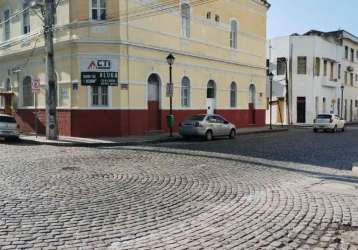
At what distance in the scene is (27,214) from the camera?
22.4 ft

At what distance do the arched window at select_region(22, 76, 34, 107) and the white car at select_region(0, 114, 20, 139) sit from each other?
19.8 feet

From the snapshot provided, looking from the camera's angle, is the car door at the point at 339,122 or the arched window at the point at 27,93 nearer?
the arched window at the point at 27,93

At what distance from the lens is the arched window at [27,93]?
2641cm

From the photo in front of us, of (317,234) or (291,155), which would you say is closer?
(317,234)

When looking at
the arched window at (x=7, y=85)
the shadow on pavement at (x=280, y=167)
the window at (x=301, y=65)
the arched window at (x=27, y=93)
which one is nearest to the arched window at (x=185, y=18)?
the arched window at (x=27, y=93)

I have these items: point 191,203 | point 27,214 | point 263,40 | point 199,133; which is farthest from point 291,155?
point 263,40

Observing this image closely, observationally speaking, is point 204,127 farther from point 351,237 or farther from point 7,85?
point 351,237

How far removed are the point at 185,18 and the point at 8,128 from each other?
44.4 feet

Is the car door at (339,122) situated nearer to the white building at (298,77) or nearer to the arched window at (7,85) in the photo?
the white building at (298,77)

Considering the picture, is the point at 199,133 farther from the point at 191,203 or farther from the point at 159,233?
the point at 159,233

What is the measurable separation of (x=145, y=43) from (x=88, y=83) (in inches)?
172

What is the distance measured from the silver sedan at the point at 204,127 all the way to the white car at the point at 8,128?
8.53 metres

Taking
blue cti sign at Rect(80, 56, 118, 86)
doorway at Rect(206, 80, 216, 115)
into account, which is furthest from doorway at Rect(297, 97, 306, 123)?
blue cti sign at Rect(80, 56, 118, 86)

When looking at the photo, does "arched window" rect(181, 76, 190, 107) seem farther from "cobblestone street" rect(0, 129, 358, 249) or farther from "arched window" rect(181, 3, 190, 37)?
"cobblestone street" rect(0, 129, 358, 249)
